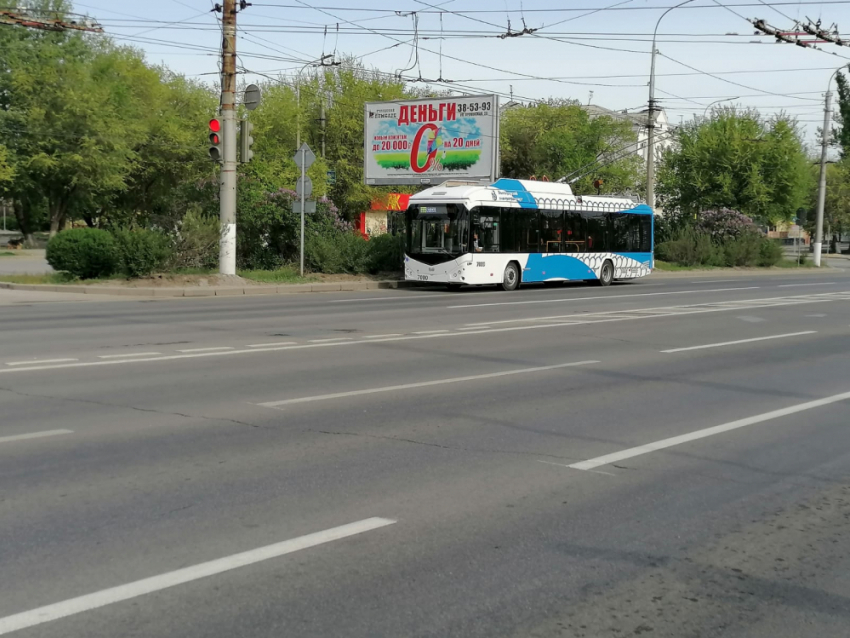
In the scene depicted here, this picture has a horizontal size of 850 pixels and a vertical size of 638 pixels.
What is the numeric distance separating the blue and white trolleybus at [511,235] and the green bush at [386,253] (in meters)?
2.13

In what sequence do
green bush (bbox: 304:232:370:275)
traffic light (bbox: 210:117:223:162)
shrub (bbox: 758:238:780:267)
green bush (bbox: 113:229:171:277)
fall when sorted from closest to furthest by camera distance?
traffic light (bbox: 210:117:223:162)
green bush (bbox: 113:229:171:277)
green bush (bbox: 304:232:370:275)
shrub (bbox: 758:238:780:267)

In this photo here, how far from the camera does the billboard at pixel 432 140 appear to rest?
35.5 m

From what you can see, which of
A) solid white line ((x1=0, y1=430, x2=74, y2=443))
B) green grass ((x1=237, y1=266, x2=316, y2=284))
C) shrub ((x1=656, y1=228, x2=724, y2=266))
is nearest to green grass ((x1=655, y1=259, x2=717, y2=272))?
shrub ((x1=656, y1=228, x2=724, y2=266))

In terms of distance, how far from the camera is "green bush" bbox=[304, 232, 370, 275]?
97.0ft

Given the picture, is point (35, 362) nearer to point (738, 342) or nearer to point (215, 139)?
point (738, 342)

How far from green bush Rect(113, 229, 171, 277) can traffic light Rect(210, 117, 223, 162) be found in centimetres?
262

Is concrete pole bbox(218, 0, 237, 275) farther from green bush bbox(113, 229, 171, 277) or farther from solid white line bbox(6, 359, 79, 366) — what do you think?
solid white line bbox(6, 359, 79, 366)

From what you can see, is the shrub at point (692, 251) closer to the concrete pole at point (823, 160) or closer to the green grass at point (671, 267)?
the green grass at point (671, 267)

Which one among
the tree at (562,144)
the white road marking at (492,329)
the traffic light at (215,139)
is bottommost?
the white road marking at (492,329)

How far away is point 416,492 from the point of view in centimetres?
609

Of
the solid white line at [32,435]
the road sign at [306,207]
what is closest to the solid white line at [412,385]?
the solid white line at [32,435]

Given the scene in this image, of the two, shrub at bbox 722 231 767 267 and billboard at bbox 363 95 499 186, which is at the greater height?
billboard at bbox 363 95 499 186

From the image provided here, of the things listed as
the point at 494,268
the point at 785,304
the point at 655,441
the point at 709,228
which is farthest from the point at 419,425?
the point at 709,228

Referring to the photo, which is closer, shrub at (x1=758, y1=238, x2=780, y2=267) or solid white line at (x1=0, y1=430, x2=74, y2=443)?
solid white line at (x1=0, y1=430, x2=74, y2=443)
